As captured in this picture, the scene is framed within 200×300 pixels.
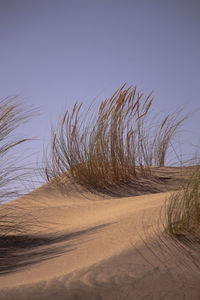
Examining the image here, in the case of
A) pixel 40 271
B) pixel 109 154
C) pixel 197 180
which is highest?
pixel 109 154

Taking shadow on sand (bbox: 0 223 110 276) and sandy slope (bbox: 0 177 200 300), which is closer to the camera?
sandy slope (bbox: 0 177 200 300)

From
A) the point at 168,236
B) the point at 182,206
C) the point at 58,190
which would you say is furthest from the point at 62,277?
the point at 58,190

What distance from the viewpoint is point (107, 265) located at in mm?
1241

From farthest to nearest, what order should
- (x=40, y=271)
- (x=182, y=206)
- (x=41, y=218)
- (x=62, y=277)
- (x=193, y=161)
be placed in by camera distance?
(x=41, y=218), (x=193, y=161), (x=182, y=206), (x=40, y=271), (x=62, y=277)

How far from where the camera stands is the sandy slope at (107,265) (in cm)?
112

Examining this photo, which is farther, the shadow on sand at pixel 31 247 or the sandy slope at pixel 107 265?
the shadow on sand at pixel 31 247

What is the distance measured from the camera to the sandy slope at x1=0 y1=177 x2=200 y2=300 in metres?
1.12

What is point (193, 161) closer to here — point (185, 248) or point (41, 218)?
point (185, 248)

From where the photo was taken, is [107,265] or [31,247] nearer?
[107,265]

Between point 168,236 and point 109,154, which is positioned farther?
point 109,154

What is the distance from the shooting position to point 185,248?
1350 millimetres

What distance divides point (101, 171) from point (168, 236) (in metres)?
2.73

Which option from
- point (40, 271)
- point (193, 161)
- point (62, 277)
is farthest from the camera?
point (193, 161)

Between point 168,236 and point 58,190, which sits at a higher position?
point 58,190
